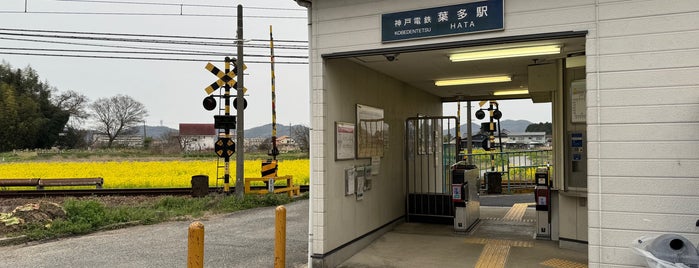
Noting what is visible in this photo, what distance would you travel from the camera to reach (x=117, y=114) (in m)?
59.2

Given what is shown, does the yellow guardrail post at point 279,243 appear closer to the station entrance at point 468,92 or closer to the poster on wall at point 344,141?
the poster on wall at point 344,141

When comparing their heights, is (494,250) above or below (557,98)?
below

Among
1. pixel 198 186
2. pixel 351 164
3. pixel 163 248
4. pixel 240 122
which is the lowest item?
pixel 163 248

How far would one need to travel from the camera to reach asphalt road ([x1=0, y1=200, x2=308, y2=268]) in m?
6.52

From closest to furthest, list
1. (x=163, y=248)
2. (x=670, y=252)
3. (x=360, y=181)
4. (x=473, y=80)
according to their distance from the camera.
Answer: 1. (x=670, y=252)
2. (x=360, y=181)
3. (x=163, y=248)
4. (x=473, y=80)

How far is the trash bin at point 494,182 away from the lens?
14516mm

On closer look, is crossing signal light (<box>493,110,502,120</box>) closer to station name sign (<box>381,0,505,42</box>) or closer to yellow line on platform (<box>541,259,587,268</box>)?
yellow line on platform (<box>541,259,587,268</box>)

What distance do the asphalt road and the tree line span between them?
41.7m

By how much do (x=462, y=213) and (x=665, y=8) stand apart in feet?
15.3

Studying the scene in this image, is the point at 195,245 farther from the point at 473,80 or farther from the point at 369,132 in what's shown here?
the point at 473,80

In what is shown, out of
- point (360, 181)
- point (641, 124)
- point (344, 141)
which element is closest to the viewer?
point (641, 124)

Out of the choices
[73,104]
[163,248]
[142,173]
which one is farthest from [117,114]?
[163,248]

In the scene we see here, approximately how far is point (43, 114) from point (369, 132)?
49.8 metres

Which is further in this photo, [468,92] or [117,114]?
[117,114]
